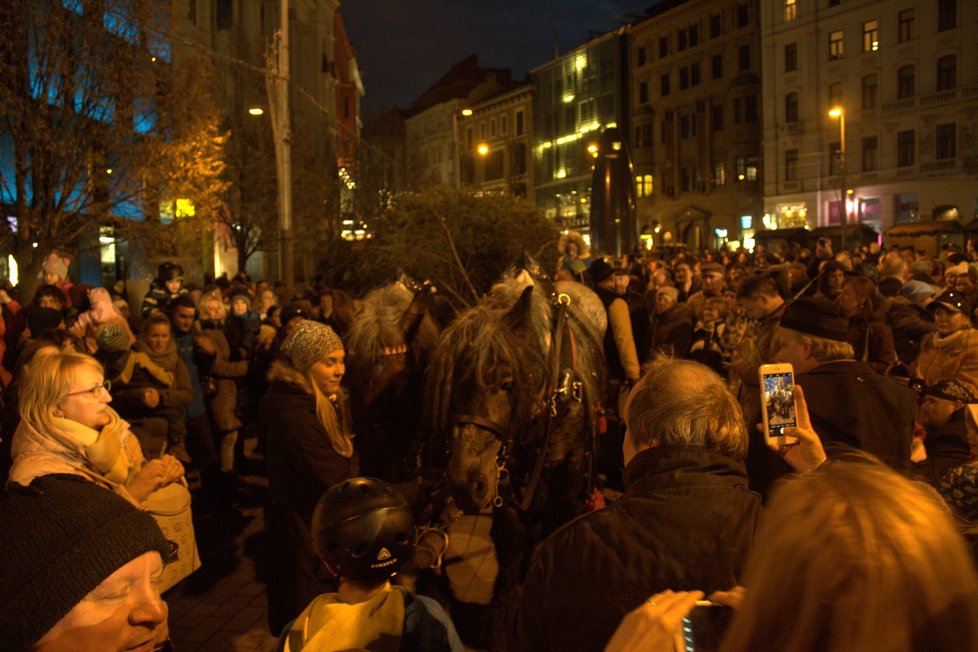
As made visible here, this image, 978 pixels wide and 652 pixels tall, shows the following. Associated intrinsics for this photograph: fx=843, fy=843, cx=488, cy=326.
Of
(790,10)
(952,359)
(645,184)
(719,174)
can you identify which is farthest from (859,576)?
(645,184)

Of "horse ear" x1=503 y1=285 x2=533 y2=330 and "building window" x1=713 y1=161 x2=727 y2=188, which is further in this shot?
"building window" x1=713 y1=161 x2=727 y2=188

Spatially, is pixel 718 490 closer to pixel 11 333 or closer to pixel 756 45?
pixel 11 333

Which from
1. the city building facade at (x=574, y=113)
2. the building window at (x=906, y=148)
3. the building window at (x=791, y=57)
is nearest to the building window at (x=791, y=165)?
the building window at (x=791, y=57)

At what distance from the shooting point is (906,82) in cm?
4609

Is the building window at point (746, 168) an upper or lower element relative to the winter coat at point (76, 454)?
upper

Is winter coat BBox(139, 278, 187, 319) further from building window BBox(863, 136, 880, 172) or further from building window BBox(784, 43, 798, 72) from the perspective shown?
building window BBox(784, 43, 798, 72)

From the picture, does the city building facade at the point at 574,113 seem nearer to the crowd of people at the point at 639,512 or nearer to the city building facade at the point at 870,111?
the city building facade at the point at 870,111

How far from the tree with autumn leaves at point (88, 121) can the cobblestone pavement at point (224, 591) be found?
775cm

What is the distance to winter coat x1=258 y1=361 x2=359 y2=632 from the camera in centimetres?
407

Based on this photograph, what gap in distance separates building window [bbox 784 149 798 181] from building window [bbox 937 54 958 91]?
29.2ft

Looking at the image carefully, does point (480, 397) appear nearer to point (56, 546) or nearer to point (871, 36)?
point (56, 546)

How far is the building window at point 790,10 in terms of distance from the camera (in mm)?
50656

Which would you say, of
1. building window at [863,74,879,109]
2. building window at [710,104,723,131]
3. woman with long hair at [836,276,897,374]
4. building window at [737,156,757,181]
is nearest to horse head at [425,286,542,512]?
woman with long hair at [836,276,897,374]

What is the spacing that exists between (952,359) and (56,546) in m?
6.42
